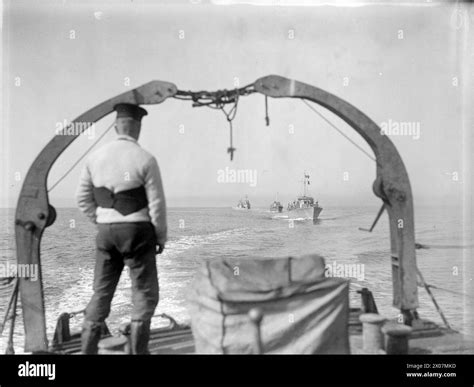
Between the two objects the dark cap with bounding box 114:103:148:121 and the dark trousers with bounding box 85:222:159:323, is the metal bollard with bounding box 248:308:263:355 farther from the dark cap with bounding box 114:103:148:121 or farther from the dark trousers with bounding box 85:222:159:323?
the dark cap with bounding box 114:103:148:121

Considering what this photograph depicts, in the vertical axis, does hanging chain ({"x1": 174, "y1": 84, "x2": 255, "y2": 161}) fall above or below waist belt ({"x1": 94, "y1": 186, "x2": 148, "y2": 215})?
above

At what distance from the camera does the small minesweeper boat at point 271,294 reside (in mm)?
3043

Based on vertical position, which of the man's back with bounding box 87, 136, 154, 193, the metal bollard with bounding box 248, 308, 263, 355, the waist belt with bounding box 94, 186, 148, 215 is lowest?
the metal bollard with bounding box 248, 308, 263, 355

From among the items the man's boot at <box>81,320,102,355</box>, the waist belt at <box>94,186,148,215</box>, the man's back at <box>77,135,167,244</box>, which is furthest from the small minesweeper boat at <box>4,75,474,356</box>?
the waist belt at <box>94,186,148,215</box>

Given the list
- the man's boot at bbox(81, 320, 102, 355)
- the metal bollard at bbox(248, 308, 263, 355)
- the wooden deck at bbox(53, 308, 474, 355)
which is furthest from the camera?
the wooden deck at bbox(53, 308, 474, 355)

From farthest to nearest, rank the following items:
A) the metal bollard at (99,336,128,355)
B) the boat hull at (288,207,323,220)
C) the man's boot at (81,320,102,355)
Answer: the boat hull at (288,207,323,220), the man's boot at (81,320,102,355), the metal bollard at (99,336,128,355)

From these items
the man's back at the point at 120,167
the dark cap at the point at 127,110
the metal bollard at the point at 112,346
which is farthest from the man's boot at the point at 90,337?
the dark cap at the point at 127,110

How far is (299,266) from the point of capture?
317 centimetres

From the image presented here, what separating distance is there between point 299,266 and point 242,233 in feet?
121

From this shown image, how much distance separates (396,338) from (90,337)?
263 cm

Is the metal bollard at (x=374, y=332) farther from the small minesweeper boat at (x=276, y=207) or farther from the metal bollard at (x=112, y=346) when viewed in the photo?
the small minesweeper boat at (x=276, y=207)

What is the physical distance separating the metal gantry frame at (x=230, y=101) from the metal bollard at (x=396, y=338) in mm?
→ 835

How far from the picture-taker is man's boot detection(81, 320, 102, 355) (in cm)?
347
